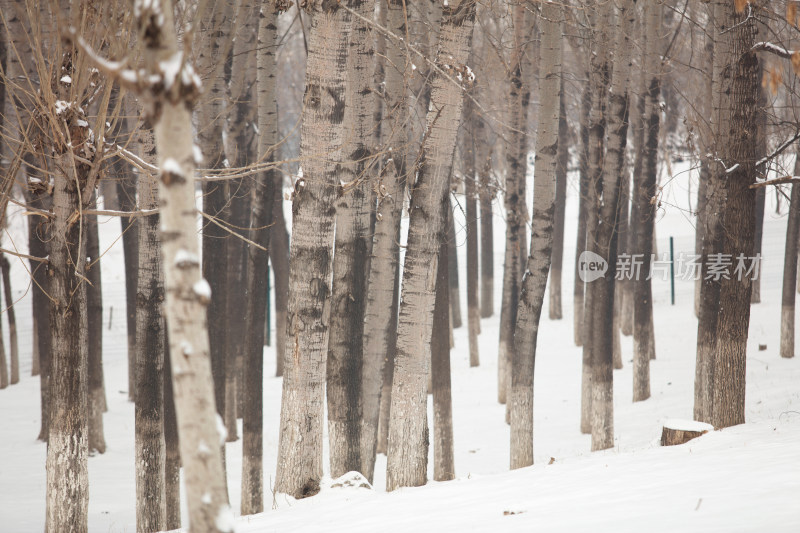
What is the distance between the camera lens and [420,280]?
6352mm

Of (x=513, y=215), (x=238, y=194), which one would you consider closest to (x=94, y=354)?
(x=238, y=194)

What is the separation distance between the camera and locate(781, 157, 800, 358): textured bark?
1404cm

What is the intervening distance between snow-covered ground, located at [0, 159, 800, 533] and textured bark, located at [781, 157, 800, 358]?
41 centimetres

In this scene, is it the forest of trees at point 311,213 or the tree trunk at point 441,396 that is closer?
the forest of trees at point 311,213

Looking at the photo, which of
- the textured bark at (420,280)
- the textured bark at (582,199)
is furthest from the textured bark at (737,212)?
the textured bark at (582,199)

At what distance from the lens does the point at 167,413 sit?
27.6 feet

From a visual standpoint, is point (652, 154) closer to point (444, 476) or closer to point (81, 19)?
point (444, 476)

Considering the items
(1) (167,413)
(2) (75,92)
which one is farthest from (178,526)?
(2) (75,92)

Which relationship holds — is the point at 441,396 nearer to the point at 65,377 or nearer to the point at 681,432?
the point at 681,432

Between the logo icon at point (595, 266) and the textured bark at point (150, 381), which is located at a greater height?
the logo icon at point (595, 266)

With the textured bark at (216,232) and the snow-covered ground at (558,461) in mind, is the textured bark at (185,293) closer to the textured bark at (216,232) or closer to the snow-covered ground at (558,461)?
the snow-covered ground at (558,461)

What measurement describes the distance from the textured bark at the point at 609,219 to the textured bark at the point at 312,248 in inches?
226

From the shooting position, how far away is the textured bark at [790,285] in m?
14.0

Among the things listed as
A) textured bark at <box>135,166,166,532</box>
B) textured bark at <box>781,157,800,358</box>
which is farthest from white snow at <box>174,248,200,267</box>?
textured bark at <box>781,157,800,358</box>
